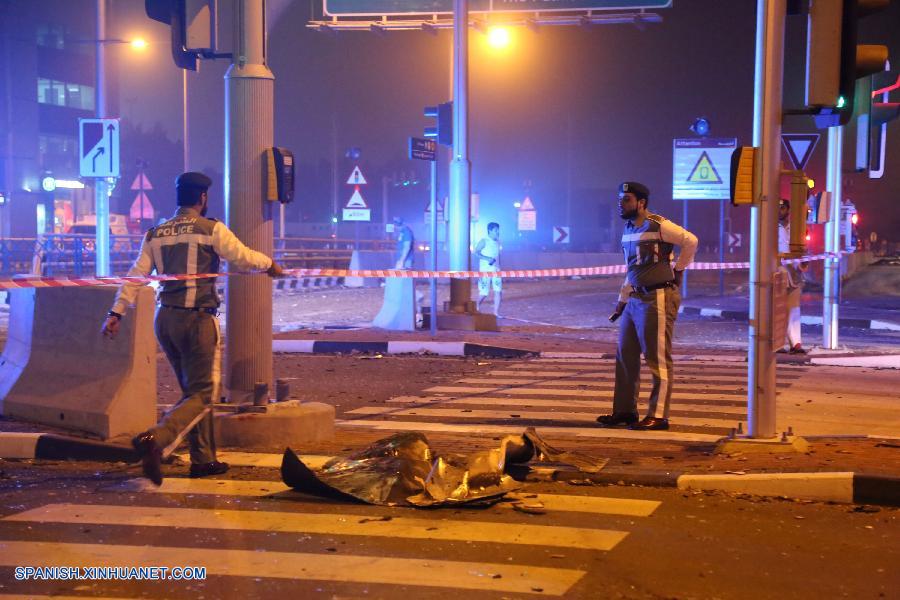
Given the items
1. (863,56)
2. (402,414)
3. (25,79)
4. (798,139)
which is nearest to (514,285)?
(798,139)

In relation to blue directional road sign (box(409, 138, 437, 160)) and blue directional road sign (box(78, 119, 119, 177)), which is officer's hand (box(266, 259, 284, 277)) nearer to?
blue directional road sign (box(409, 138, 437, 160))

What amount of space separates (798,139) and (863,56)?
7.72m

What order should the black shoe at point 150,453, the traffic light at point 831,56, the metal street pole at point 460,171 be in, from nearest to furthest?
the black shoe at point 150,453 < the traffic light at point 831,56 < the metal street pole at point 460,171

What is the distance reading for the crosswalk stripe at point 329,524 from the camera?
18.4ft

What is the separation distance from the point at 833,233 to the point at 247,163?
33.1 feet

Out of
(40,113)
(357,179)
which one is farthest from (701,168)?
(40,113)

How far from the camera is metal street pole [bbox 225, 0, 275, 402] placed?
27.1ft

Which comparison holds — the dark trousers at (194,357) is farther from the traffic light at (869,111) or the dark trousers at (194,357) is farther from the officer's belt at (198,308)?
the traffic light at (869,111)

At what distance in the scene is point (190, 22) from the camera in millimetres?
8102

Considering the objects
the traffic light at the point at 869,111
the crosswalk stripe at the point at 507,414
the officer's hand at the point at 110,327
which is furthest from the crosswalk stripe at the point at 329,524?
the traffic light at the point at 869,111

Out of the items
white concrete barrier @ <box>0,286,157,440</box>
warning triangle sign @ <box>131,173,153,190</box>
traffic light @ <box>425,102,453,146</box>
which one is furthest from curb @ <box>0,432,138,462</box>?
warning triangle sign @ <box>131,173,153,190</box>

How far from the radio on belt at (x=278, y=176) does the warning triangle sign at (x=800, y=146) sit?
8.65 m

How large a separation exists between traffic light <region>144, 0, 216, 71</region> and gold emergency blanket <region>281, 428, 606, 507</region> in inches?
130

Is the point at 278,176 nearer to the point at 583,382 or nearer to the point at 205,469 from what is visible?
the point at 205,469
